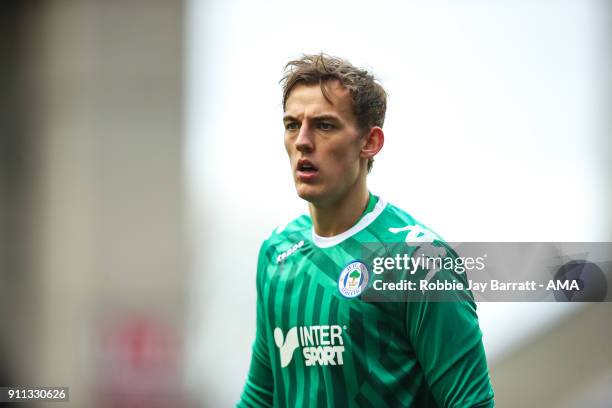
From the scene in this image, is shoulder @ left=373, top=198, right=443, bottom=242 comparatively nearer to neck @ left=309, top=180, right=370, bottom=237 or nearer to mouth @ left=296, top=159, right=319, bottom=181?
neck @ left=309, top=180, right=370, bottom=237

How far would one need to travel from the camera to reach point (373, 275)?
3908mm

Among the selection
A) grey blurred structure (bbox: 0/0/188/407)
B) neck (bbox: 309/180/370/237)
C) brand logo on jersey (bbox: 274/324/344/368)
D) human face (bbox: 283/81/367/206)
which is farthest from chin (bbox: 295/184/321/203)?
grey blurred structure (bbox: 0/0/188/407)

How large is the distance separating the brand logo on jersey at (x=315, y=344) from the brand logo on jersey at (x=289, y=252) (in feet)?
1.35

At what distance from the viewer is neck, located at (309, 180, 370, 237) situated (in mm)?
4168

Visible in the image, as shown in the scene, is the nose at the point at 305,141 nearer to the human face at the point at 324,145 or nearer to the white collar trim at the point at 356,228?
the human face at the point at 324,145

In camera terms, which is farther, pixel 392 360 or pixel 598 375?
pixel 598 375

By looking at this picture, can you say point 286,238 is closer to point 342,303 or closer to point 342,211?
point 342,211

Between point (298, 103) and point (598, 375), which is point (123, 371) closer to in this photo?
point (598, 375)

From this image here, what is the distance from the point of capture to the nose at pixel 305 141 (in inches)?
159

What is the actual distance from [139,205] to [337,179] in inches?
311

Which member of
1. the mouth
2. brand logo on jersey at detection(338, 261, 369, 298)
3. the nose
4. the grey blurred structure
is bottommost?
brand logo on jersey at detection(338, 261, 369, 298)

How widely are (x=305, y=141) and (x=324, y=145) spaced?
0.09 meters

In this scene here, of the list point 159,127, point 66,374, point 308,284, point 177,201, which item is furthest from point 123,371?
point 308,284

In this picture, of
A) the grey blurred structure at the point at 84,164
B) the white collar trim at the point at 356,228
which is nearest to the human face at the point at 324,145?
the white collar trim at the point at 356,228
